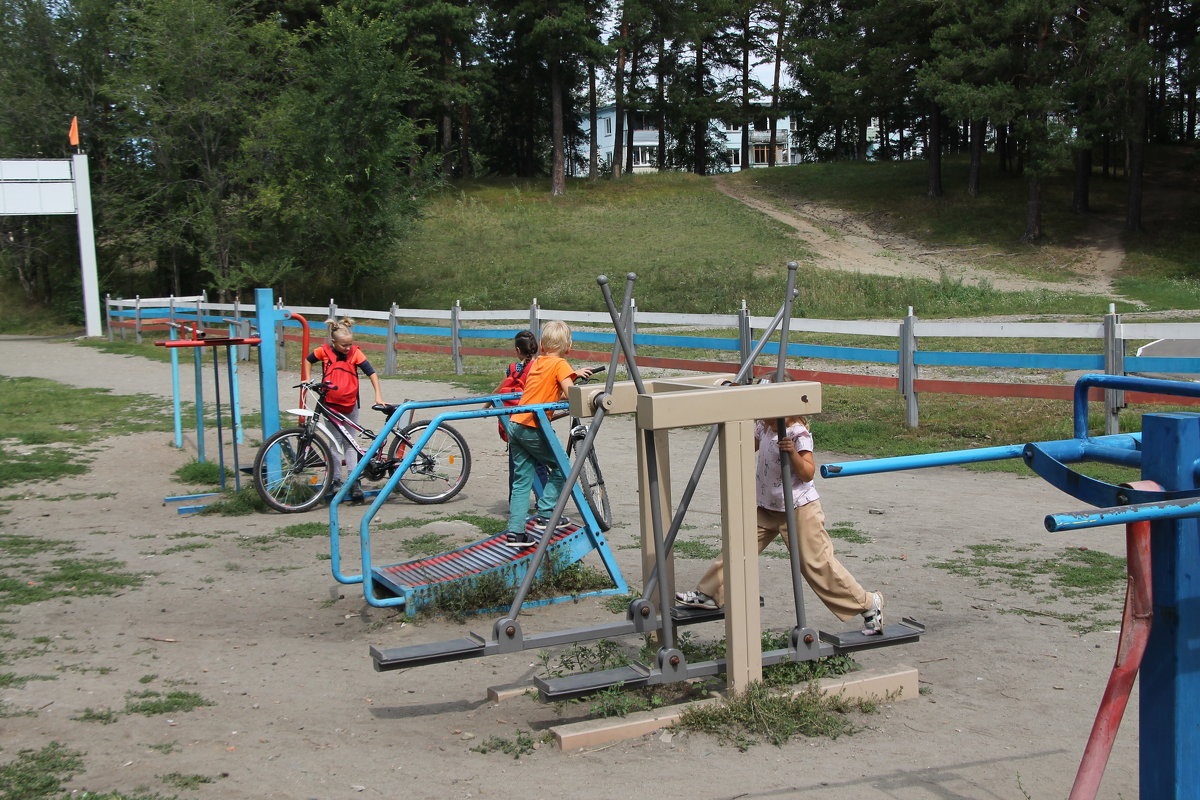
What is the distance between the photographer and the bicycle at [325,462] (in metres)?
9.26

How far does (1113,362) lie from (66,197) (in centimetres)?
2960

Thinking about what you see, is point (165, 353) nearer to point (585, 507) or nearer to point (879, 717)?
point (585, 507)

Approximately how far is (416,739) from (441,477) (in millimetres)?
5226

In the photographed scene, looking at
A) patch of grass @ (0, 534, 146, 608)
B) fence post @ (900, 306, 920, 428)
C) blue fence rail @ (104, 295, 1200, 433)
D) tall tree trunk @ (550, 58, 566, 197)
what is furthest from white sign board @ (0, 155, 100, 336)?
tall tree trunk @ (550, 58, 566, 197)

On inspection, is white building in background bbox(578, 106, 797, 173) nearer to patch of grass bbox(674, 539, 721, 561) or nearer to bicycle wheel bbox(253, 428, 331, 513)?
bicycle wheel bbox(253, 428, 331, 513)

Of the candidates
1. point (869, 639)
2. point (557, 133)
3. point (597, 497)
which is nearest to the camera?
point (869, 639)

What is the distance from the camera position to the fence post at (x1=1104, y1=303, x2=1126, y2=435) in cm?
1046

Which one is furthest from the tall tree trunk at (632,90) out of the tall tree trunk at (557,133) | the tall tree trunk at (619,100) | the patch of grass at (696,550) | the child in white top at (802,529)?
the child in white top at (802,529)

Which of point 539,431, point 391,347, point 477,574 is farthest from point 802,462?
point 391,347

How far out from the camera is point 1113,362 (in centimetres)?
1078

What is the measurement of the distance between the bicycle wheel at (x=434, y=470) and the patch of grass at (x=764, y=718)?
212 inches

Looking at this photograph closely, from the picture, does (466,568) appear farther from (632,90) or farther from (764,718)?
(632,90)

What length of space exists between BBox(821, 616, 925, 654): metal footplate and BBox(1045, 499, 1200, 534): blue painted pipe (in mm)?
2507

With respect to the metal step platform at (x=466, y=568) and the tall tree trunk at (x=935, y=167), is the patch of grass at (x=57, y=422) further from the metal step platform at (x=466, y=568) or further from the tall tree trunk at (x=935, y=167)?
the tall tree trunk at (x=935, y=167)
